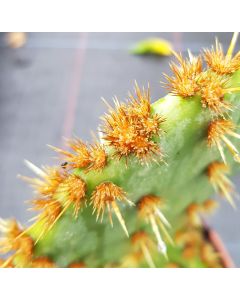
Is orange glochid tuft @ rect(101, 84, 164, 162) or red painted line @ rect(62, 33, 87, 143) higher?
red painted line @ rect(62, 33, 87, 143)

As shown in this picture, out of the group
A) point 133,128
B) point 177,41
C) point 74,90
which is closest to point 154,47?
point 177,41

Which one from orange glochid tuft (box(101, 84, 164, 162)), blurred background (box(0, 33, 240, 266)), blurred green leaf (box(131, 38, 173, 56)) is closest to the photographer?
orange glochid tuft (box(101, 84, 164, 162))

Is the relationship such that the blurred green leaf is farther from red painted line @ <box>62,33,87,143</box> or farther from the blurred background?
red painted line @ <box>62,33,87,143</box>

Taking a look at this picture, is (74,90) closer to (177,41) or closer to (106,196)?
(177,41)

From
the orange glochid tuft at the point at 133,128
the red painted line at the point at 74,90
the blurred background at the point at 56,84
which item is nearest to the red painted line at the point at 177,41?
the blurred background at the point at 56,84

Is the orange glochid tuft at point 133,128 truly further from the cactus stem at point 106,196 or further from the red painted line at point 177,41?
the red painted line at point 177,41

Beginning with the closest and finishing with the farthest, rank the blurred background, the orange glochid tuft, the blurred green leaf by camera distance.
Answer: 1. the orange glochid tuft
2. the blurred background
3. the blurred green leaf

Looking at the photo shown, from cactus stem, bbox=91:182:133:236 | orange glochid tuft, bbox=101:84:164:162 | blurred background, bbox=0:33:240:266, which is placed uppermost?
blurred background, bbox=0:33:240:266

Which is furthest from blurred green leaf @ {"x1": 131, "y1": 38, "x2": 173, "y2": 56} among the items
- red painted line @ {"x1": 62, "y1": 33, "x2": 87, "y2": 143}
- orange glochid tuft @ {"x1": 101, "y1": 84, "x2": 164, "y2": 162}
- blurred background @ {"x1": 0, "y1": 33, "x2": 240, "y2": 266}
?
orange glochid tuft @ {"x1": 101, "y1": 84, "x2": 164, "y2": 162}
